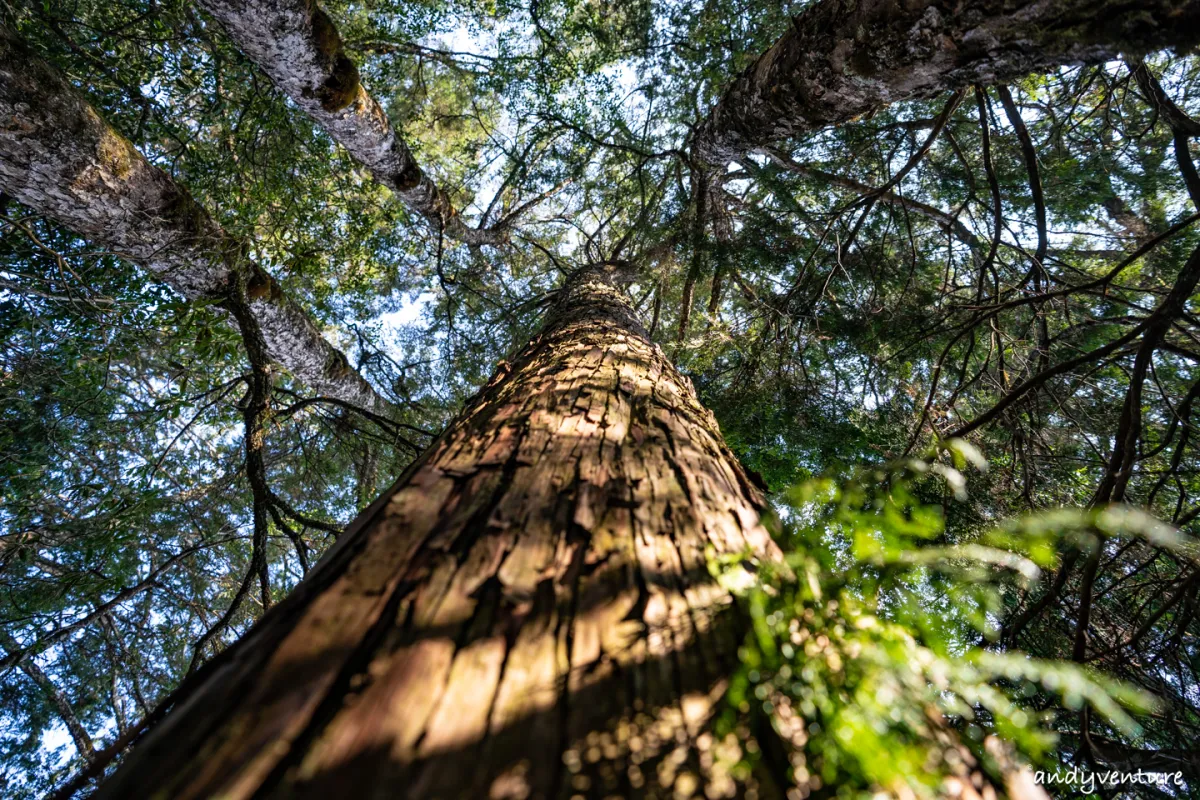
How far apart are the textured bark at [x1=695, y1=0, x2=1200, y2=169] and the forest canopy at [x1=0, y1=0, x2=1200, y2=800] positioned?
Answer: 13 mm

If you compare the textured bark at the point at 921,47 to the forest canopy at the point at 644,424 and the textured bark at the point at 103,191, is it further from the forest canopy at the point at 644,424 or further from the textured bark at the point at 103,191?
the textured bark at the point at 103,191

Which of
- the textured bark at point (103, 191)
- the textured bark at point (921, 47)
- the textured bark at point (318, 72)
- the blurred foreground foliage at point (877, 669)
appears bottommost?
the blurred foreground foliage at point (877, 669)

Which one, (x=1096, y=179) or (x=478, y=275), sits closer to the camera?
(x=1096, y=179)

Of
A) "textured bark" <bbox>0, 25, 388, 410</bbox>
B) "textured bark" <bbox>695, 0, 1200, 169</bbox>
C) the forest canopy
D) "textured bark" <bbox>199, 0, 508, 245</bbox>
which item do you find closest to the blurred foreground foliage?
the forest canopy

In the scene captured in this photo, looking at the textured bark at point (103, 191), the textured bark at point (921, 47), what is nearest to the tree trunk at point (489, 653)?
the textured bark at point (921, 47)

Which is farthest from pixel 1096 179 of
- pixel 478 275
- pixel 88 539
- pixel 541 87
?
pixel 88 539

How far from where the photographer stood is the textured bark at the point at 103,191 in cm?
213

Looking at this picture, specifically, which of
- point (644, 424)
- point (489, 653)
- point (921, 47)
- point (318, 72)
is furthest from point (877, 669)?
point (318, 72)

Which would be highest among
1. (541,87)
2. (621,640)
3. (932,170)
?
(541,87)

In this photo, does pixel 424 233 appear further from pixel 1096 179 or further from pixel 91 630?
pixel 1096 179

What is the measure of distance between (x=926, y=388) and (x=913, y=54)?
422cm

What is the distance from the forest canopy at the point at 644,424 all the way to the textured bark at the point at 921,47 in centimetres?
1

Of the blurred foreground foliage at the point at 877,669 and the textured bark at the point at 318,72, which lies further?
the textured bark at the point at 318,72

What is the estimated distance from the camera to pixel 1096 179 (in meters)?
4.03
